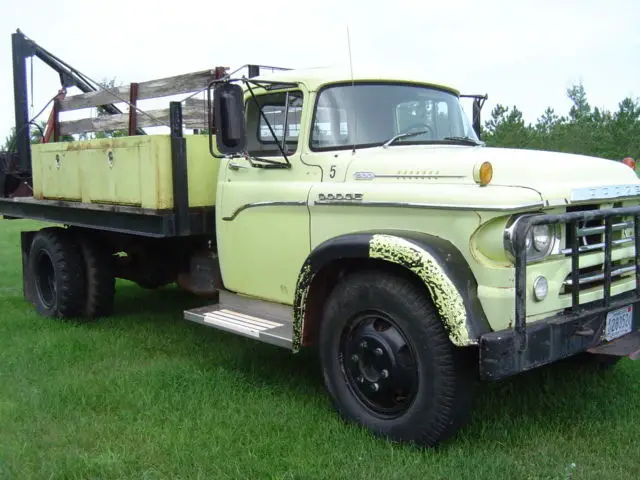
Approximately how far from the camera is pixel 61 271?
666 centimetres

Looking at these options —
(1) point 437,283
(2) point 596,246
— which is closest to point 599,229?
(2) point 596,246

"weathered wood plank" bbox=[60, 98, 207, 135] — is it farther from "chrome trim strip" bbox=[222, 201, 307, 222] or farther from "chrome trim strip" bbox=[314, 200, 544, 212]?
"chrome trim strip" bbox=[314, 200, 544, 212]

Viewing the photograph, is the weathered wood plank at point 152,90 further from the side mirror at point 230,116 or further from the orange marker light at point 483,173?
A: the orange marker light at point 483,173

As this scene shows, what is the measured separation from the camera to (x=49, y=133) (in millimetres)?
7539

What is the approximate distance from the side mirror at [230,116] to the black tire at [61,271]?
123 inches

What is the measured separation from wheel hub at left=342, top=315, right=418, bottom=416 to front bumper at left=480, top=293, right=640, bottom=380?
0.51 metres

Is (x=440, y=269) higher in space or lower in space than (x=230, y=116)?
lower

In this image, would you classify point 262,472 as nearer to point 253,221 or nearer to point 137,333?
point 253,221

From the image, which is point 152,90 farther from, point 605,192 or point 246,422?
point 605,192

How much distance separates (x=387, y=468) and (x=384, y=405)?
0.45 metres

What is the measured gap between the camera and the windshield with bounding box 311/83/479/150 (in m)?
4.42

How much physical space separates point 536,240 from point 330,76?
1.80 meters

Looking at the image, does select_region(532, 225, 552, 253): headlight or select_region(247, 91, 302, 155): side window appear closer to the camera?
select_region(532, 225, 552, 253): headlight

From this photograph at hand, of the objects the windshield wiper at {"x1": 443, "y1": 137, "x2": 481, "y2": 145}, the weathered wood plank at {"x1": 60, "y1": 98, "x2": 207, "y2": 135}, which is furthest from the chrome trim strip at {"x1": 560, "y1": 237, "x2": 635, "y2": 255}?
the weathered wood plank at {"x1": 60, "y1": 98, "x2": 207, "y2": 135}
